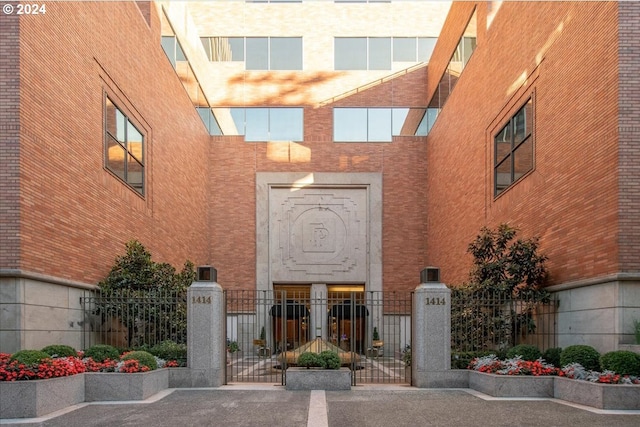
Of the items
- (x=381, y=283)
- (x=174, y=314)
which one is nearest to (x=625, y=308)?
(x=174, y=314)

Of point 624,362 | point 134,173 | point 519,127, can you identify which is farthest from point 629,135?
point 134,173

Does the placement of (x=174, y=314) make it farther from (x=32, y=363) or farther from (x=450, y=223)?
(x=450, y=223)

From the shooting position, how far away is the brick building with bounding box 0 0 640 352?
11.7m

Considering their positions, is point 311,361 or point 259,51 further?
point 259,51

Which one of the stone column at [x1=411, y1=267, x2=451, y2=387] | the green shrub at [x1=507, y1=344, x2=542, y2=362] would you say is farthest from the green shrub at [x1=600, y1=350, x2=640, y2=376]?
the stone column at [x1=411, y1=267, x2=451, y2=387]

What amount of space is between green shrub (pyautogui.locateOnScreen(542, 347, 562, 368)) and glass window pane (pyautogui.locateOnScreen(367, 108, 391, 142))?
18.6 meters

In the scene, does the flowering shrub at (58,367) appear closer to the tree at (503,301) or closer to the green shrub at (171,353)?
the green shrub at (171,353)

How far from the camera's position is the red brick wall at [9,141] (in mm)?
11219

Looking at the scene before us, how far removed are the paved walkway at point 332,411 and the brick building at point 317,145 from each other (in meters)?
2.31

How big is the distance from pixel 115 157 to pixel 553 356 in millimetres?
13595

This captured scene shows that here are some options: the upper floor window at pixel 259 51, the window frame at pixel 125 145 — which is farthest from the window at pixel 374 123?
the window frame at pixel 125 145

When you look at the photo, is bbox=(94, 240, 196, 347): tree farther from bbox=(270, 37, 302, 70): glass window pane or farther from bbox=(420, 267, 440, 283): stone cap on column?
bbox=(270, 37, 302, 70): glass window pane

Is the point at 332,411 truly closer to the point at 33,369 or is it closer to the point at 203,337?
the point at 203,337

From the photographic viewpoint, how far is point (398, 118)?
3028cm
